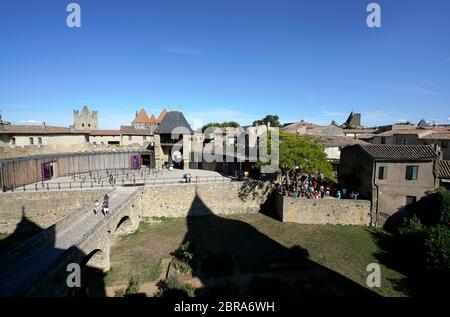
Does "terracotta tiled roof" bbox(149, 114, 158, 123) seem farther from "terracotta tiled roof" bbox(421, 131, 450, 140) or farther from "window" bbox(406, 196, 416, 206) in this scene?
"window" bbox(406, 196, 416, 206)

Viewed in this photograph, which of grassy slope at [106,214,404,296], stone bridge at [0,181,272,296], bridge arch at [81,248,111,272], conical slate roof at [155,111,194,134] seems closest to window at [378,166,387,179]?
grassy slope at [106,214,404,296]

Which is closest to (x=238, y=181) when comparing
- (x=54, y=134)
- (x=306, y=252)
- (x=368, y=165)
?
(x=306, y=252)

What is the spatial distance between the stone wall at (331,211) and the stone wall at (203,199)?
416 centimetres

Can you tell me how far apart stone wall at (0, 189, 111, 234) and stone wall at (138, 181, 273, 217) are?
455cm

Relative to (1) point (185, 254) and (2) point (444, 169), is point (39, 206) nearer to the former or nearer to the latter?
(1) point (185, 254)

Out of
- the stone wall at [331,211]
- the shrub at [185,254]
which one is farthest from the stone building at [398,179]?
the shrub at [185,254]

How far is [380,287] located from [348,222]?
9234 mm

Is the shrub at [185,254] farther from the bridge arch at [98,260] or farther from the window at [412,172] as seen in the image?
the window at [412,172]

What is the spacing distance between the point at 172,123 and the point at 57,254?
25904 mm

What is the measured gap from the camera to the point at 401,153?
76.7 feet

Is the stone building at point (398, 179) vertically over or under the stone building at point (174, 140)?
under

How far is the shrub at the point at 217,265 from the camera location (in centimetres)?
1562

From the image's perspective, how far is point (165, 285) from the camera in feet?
45.5
